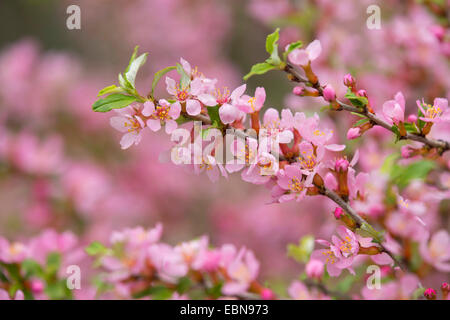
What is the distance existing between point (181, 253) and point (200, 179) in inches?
54.3

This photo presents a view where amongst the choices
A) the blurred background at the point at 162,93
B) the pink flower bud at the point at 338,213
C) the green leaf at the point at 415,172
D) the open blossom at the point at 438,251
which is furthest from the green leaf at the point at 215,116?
the blurred background at the point at 162,93

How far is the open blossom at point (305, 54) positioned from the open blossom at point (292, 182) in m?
0.16

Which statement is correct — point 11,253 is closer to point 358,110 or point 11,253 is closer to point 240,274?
point 240,274

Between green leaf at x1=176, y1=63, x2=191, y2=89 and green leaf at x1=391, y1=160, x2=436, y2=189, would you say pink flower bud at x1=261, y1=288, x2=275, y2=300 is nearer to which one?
green leaf at x1=391, y1=160, x2=436, y2=189

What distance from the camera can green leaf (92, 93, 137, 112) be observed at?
71 cm

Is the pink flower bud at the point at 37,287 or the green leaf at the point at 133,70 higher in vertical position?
the green leaf at the point at 133,70

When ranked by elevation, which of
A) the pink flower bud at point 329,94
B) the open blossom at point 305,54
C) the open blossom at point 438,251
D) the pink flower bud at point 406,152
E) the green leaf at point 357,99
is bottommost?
the open blossom at point 438,251

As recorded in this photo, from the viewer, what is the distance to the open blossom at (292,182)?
0.69 meters

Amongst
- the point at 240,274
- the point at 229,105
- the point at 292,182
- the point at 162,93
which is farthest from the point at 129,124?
the point at 162,93

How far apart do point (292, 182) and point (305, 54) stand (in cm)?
19

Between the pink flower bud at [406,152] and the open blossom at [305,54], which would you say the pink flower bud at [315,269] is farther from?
the open blossom at [305,54]

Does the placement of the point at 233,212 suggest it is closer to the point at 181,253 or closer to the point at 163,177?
the point at 163,177

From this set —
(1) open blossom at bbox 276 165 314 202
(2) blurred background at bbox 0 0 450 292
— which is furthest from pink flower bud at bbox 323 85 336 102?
(2) blurred background at bbox 0 0 450 292

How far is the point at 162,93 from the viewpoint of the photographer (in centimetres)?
255
